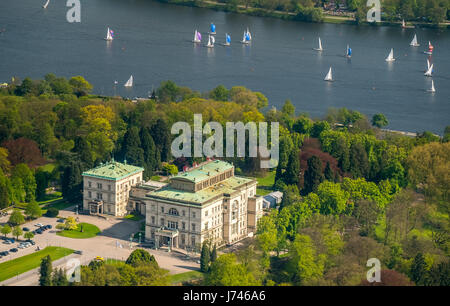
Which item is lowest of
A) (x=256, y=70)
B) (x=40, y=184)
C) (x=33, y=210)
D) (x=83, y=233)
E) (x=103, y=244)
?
(x=103, y=244)

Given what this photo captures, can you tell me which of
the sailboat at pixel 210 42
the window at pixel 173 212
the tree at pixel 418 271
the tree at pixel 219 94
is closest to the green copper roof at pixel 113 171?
the window at pixel 173 212

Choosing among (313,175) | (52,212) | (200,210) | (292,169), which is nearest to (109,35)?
(292,169)

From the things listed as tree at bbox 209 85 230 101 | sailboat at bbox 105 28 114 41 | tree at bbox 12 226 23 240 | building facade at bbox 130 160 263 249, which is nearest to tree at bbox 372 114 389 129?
tree at bbox 209 85 230 101

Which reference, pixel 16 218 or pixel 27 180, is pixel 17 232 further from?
pixel 27 180

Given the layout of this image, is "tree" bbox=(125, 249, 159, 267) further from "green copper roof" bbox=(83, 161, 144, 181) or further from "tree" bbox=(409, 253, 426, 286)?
"tree" bbox=(409, 253, 426, 286)

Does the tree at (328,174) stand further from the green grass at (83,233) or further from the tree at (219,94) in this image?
the tree at (219,94)

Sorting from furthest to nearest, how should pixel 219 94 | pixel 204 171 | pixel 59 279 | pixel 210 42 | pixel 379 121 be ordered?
pixel 210 42
pixel 219 94
pixel 379 121
pixel 204 171
pixel 59 279
